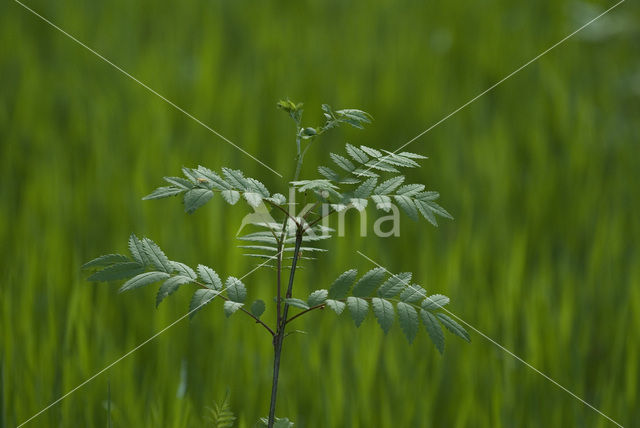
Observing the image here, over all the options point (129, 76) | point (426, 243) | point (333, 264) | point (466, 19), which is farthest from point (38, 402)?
point (466, 19)

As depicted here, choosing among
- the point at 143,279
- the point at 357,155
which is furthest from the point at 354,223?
the point at 143,279

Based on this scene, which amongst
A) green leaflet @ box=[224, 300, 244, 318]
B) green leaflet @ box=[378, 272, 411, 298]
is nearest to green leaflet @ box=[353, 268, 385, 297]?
green leaflet @ box=[378, 272, 411, 298]

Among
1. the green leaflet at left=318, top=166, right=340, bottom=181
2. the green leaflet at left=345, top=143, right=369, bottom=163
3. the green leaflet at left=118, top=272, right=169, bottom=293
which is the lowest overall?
the green leaflet at left=118, top=272, right=169, bottom=293

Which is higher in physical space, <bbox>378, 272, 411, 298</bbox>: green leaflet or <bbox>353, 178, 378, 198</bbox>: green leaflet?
<bbox>353, 178, 378, 198</bbox>: green leaflet

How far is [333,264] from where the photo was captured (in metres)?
1.33

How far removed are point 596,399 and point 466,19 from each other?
1.91 metres

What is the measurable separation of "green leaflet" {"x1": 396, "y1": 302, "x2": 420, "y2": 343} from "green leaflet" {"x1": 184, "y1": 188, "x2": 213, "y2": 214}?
191 millimetres

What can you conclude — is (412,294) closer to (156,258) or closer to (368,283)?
(368,283)

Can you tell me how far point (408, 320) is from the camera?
0.59 metres

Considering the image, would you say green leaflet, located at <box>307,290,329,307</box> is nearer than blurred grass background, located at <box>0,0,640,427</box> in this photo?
Yes

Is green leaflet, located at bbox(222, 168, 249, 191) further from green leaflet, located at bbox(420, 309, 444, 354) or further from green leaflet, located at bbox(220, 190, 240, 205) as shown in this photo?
green leaflet, located at bbox(420, 309, 444, 354)

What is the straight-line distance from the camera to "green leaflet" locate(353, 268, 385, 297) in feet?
2.04

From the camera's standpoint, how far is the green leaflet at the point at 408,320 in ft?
1.88

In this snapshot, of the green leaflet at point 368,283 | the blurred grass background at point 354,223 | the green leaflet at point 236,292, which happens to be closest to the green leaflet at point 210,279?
the green leaflet at point 236,292
